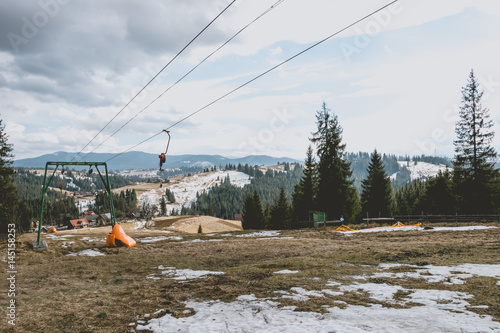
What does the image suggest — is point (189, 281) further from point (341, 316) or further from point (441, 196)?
point (441, 196)

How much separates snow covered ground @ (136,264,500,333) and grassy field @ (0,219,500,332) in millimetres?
318

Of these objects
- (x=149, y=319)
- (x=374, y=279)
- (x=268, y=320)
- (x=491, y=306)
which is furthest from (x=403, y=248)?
(x=149, y=319)

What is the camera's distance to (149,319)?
7051mm

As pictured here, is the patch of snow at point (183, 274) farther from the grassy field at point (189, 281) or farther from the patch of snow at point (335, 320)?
the patch of snow at point (335, 320)

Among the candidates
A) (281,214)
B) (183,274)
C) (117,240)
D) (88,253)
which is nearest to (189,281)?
(183,274)

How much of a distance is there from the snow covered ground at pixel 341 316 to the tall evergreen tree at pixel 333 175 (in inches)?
1432

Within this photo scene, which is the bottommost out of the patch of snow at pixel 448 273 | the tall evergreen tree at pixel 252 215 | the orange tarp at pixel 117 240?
the tall evergreen tree at pixel 252 215

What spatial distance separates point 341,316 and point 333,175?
1531 inches

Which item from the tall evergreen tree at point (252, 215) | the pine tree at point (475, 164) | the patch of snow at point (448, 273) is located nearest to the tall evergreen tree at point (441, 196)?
the pine tree at point (475, 164)

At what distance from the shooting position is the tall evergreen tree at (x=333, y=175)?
144 feet

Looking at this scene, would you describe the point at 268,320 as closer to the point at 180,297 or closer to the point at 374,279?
the point at 180,297

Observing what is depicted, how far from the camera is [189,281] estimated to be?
1080 centimetres

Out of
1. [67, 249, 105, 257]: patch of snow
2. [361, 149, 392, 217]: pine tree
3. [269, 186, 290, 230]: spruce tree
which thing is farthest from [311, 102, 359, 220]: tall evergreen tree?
[67, 249, 105, 257]: patch of snow

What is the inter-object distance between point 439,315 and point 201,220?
355ft
